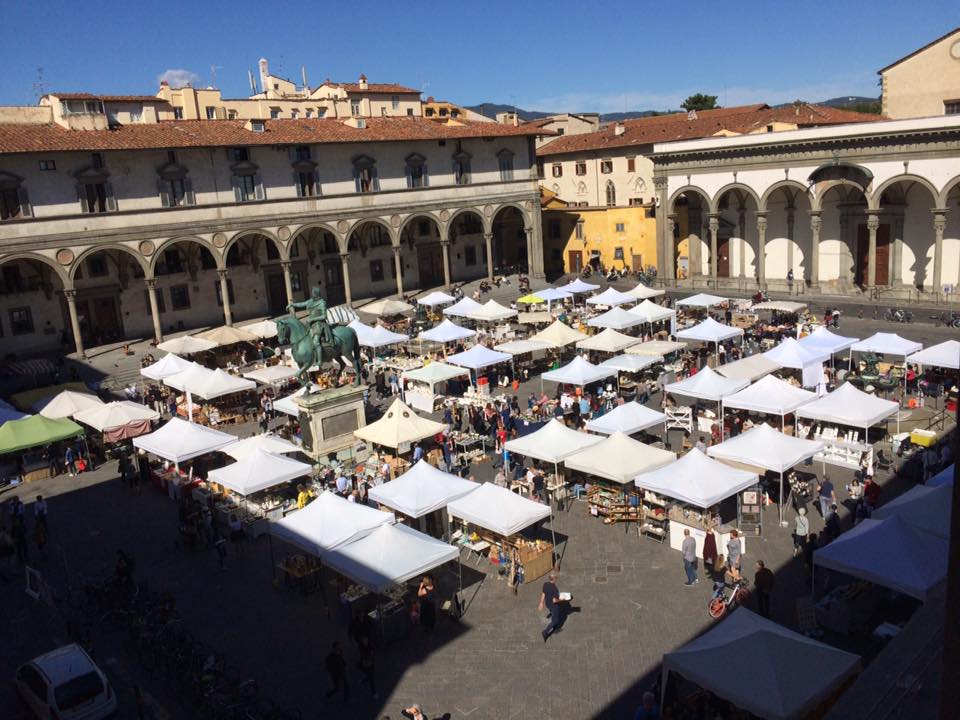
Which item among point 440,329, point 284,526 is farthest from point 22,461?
point 440,329

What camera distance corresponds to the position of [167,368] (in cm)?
2944

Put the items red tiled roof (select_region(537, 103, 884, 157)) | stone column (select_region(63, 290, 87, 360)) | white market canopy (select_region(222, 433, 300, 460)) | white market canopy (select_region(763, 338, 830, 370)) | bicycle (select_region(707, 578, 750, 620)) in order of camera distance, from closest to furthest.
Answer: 1. bicycle (select_region(707, 578, 750, 620))
2. white market canopy (select_region(222, 433, 300, 460))
3. white market canopy (select_region(763, 338, 830, 370))
4. stone column (select_region(63, 290, 87, 360))
5. red tiled roof (select_region(537, 103, 884, 157))

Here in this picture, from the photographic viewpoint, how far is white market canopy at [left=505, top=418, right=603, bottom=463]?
1841 cm

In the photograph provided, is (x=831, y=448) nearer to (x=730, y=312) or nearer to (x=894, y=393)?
(x=894, y=393)

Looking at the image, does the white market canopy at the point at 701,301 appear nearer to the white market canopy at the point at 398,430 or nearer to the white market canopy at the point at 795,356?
the white market canopy at the point at 795,356

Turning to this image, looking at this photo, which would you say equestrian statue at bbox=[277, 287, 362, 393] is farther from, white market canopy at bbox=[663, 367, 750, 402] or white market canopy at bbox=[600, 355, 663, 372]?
white market canopy at bbox=[663, 367, 750, 402]

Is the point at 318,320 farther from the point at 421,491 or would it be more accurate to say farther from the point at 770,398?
the point at 770,398

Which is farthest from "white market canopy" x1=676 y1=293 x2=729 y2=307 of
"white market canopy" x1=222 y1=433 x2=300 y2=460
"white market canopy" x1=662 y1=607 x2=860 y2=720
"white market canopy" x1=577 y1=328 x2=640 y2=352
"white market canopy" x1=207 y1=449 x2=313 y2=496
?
"white market canopy" x1=662 y1=607 x2=860 y2=720

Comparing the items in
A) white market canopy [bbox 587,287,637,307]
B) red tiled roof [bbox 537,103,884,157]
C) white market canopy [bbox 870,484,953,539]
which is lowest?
white market canopy [bbox 870,484,953,539]

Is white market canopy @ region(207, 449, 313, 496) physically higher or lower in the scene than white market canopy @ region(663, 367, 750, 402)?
lower

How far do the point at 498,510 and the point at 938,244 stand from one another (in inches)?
1183

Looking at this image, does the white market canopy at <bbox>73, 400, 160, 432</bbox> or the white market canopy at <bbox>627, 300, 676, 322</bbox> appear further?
the white market canopy at <bbox>627, 300, 676, 322</bbox>

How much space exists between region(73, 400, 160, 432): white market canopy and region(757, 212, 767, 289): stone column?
103ft

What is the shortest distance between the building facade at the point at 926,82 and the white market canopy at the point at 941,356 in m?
22.7
